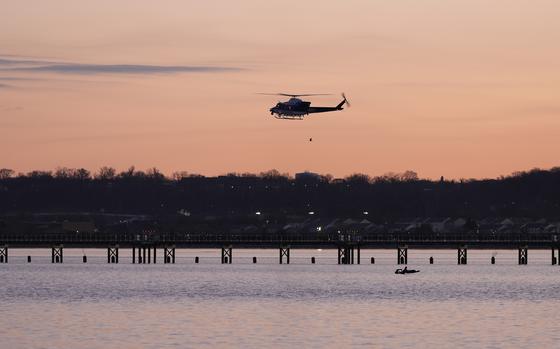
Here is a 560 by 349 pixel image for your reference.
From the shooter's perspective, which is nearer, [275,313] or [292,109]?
[275,313]

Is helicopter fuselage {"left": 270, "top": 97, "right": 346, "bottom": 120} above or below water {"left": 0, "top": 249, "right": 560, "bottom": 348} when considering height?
above

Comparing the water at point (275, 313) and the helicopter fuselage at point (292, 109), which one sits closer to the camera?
the water at point (275, 313)

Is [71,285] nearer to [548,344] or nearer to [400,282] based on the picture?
[400,282]

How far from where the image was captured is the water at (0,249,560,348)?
84250 millimetres

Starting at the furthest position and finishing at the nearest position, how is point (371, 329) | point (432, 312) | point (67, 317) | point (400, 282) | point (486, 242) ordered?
point (486, 242), point (400, 282), point (432, 312), point (67, 317), point (371, 329)

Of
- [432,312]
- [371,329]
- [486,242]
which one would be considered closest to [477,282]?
[486,242]

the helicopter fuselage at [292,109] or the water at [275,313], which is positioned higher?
the helicopter fuselage at [292,109]

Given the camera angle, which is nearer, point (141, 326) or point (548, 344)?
point (548, 344)

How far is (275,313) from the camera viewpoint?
10806cm

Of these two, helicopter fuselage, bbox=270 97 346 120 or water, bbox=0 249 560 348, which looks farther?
helicopter fuselage, bbox=270 97 346 120

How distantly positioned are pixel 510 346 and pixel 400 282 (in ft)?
287

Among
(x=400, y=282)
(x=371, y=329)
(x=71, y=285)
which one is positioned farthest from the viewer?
(x=400, y=282)

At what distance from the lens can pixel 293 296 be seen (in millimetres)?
132000

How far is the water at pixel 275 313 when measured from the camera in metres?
84.2
